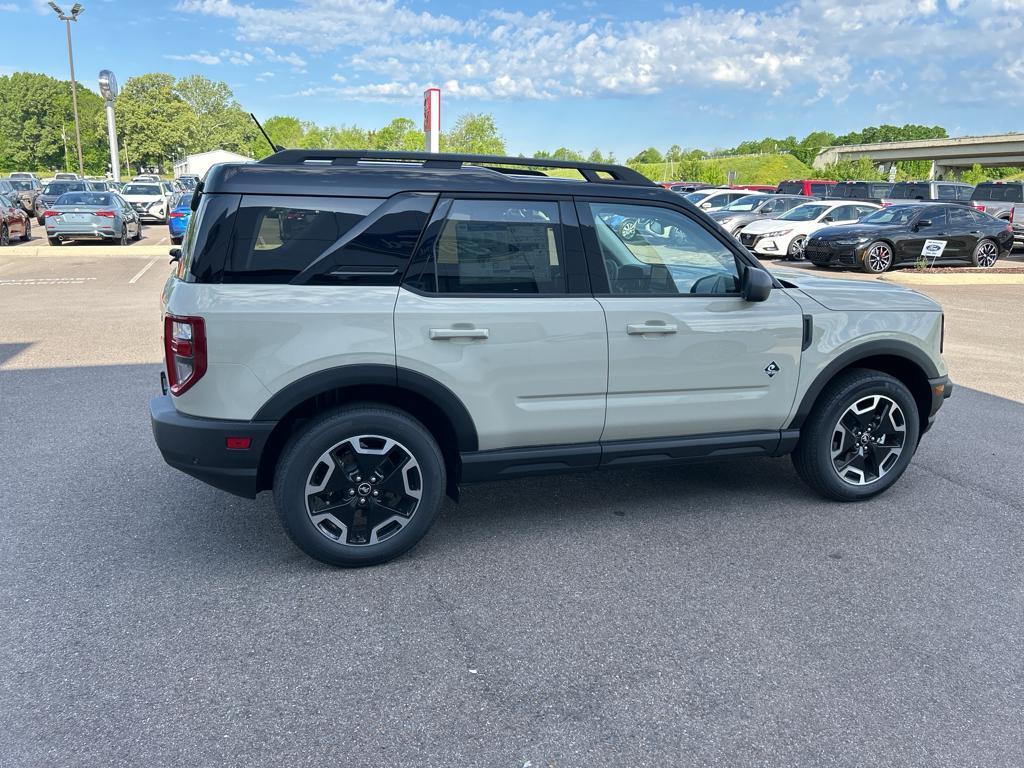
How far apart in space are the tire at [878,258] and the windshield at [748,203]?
8.04m

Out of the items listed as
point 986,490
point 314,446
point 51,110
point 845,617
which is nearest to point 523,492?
point 314,446

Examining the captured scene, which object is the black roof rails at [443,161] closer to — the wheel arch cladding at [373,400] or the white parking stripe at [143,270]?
the wheel arch cladding at [373,400]

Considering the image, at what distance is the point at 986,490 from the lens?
208 inches

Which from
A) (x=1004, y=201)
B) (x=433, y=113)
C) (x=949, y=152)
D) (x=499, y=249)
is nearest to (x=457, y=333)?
(x=499, y=249)

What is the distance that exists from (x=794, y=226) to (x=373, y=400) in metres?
18.9

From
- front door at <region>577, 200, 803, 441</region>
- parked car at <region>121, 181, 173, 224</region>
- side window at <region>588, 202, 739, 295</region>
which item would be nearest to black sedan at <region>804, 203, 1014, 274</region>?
front door at <region>577, 200, 803, 441</region>

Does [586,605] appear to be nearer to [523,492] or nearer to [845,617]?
[845,617]

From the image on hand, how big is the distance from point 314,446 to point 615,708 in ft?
5.81

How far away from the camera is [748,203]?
1054 inches

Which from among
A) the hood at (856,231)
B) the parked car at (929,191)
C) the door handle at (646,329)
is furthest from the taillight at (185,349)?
the parked car at (929,191)

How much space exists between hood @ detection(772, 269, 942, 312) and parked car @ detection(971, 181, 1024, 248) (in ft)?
70.5

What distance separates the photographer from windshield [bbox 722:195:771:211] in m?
26.1

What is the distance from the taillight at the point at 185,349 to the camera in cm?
369

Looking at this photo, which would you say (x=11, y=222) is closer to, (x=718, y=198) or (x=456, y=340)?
(x=718, y=198)
